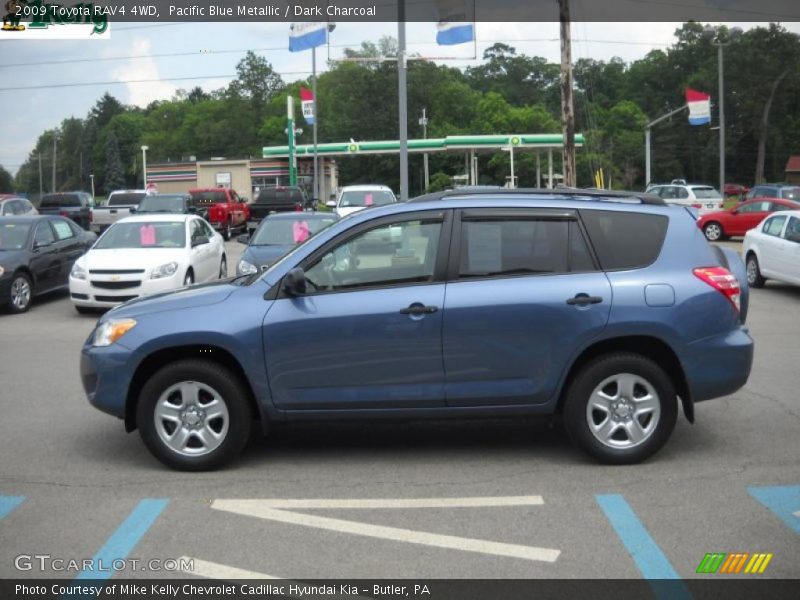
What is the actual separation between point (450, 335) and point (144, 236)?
1066cm

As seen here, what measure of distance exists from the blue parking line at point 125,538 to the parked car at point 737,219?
2486 centimetres

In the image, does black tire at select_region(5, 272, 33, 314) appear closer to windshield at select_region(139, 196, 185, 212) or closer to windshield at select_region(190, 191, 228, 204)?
windshield at select_region(139, 196, 185, 212)

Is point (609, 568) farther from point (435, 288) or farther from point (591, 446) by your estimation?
point (435, 288)

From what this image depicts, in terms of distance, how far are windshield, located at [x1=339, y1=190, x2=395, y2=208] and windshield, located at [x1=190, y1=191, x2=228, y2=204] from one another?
10205 millimetres

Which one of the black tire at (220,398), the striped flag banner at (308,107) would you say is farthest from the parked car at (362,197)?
the striped flag banner at (308,107)

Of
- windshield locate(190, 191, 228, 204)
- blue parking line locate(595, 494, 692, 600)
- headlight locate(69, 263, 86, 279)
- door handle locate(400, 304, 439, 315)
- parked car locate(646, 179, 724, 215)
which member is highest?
windshield locate(190, 191, 228, 204)

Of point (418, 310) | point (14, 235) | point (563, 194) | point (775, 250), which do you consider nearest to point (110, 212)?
point (14, 235)

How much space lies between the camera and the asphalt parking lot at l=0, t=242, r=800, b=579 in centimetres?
482

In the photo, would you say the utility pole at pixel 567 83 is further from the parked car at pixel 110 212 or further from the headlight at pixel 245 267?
the parked car at pixel 110 212

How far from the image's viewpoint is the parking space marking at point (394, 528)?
491 centimetres

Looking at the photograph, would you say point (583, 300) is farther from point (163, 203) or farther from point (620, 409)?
point (163, 203)

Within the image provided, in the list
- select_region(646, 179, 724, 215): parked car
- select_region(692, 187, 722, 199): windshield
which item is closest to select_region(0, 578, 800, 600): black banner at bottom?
select_region(646, 179, 724, 215): parked car

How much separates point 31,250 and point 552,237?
1223 centimetres

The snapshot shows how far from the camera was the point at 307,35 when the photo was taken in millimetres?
25016
